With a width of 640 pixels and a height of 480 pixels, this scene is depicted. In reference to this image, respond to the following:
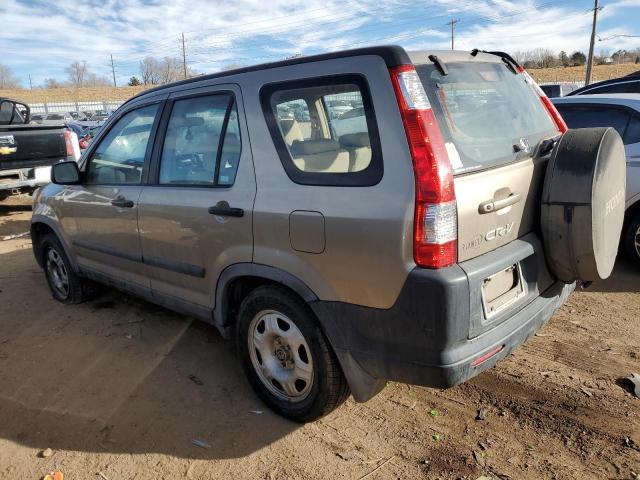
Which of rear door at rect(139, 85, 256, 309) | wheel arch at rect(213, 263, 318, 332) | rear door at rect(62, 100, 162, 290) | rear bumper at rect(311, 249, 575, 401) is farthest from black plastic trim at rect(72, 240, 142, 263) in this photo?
rear bumper at rect(311, 249, 575, 401)

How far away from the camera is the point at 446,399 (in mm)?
3023

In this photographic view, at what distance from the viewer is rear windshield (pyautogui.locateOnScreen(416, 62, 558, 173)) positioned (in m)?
2.30

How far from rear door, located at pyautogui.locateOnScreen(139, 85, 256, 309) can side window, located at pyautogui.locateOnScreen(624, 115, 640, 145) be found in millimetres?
4064

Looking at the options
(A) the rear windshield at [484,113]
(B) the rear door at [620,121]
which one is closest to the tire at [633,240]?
(B) the rear door at [620,121]

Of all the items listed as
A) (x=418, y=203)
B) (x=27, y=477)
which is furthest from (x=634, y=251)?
(x=27, y=477)

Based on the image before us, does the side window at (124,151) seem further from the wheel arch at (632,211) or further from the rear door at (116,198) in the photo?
the wheel arch at (632,211)

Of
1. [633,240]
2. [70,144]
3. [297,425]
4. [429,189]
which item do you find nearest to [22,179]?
[70,144]

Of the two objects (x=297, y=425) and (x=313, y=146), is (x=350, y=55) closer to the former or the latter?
(x=313, y=146)

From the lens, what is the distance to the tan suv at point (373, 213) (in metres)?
2.16

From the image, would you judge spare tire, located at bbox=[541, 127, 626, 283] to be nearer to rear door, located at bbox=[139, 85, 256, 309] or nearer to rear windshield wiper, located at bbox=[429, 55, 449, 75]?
rear windshield wiper, located at bbox=[429, 55, 449, 75]

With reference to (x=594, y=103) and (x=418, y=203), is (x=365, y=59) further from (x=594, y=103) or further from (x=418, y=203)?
(x=594, y=103)

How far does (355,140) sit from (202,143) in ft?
3.82

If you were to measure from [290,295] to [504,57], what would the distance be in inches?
75.3

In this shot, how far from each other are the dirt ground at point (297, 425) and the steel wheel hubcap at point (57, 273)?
89cm
